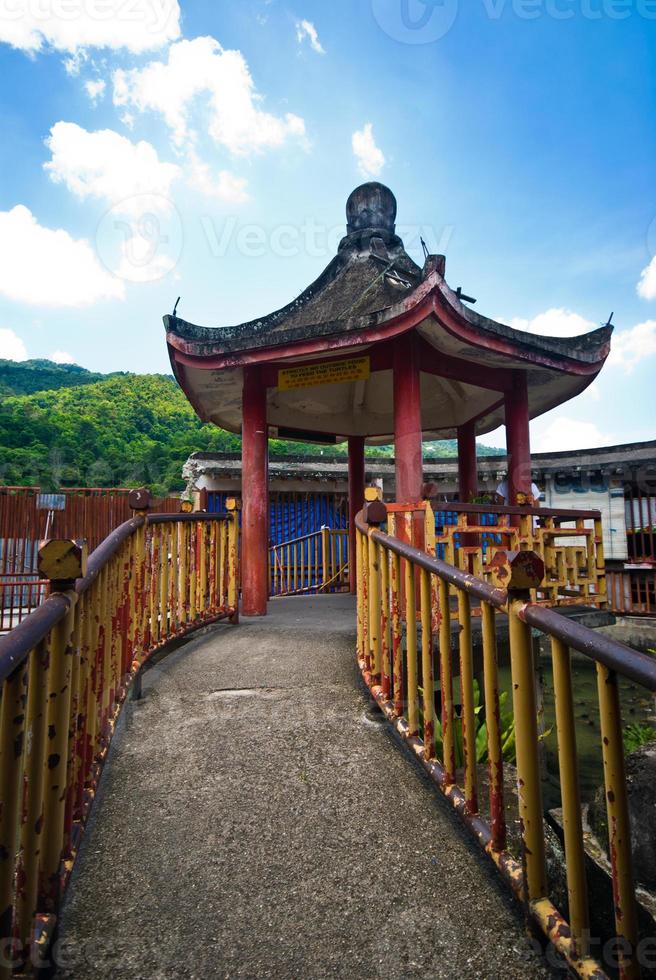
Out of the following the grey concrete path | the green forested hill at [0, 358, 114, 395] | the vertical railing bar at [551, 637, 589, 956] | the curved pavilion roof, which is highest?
the green forested hill at [0, 358, 114, 395]

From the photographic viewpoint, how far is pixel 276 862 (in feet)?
5.72

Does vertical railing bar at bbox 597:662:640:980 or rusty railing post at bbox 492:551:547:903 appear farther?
rusty railing post at bbox 492:551:547:903

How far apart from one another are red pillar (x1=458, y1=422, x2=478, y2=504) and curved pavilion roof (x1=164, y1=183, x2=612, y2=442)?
0.77 ft

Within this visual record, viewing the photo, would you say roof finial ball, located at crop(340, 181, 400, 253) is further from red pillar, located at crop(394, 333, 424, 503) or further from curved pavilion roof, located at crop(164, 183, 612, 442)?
red pillar, located at crop(394, 333, 424, 503)

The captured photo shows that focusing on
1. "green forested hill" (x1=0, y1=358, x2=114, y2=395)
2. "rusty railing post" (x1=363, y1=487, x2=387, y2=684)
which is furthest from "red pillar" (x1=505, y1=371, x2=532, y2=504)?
"green forested hill" (x1=0, y1=358, x2=114, y2=395)

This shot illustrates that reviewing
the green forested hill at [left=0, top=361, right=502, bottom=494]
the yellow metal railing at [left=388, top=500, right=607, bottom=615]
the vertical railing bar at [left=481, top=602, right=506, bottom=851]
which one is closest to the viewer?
the vertical railing bar at [left=481, top=602, right=506, bottom=851]

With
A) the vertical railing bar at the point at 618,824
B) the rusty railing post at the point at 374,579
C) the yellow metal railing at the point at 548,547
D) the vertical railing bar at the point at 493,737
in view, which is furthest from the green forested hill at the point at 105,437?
the vertical railing bar at the point at 618,824

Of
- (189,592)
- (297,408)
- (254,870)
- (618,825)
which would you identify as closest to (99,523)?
(297,408)

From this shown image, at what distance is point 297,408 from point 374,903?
779cm

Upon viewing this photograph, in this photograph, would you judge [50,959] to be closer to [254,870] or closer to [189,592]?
[254,870]

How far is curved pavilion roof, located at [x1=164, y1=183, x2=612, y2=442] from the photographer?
5387 millimetres

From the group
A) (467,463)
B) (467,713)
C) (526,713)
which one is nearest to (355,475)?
(467,463)

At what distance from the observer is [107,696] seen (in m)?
2.38

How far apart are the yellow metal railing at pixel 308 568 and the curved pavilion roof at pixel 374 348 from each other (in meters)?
2.58
